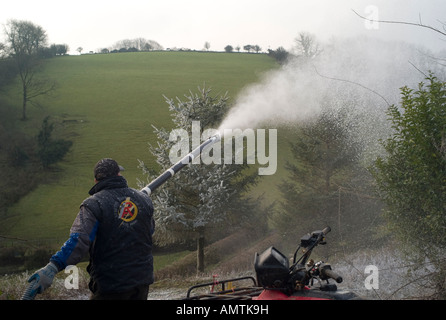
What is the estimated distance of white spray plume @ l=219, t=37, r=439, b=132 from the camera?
16.3 metres

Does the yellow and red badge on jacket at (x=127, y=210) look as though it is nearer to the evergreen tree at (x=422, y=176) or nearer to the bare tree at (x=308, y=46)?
the evergreen tree at (x=422, y=176)

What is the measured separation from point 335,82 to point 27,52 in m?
32.1

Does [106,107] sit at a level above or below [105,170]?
above

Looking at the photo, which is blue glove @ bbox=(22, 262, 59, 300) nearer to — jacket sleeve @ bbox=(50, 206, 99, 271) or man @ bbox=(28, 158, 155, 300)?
jacket sleeve @ bbox=(50, 206, 99, 271)

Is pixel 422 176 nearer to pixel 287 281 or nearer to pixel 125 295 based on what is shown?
pixel 287 281

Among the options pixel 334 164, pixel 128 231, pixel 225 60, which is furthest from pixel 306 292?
pixel 225 60

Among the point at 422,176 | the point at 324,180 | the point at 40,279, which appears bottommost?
the point at 324,180

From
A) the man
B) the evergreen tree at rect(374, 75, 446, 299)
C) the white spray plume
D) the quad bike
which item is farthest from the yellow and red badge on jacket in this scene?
the white spray plume

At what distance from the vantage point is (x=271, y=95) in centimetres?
1864

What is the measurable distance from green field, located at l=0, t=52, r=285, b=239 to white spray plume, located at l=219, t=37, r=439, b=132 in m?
9.66

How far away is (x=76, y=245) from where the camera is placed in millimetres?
4059

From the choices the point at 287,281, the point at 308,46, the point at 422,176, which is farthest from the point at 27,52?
the point at 287,281
